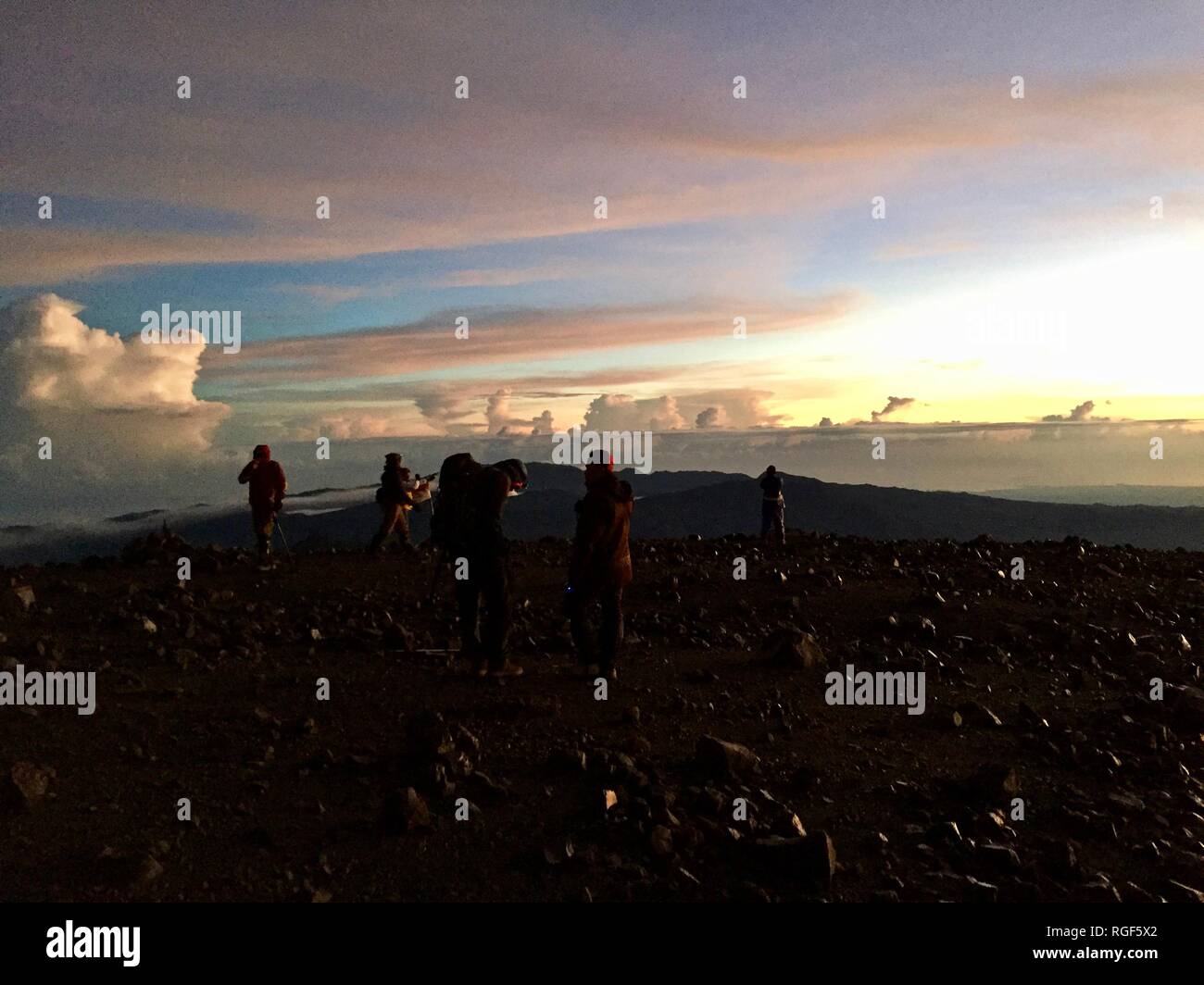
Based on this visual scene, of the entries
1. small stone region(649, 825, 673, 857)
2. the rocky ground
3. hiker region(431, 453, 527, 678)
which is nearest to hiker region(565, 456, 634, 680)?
the rocky ground

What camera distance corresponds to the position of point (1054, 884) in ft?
24.4

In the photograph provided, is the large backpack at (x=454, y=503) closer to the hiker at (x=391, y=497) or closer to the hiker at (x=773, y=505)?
the hiker at (x=391, y=497)

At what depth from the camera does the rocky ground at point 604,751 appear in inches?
279

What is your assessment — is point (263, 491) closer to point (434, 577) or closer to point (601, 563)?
point (434, 577)

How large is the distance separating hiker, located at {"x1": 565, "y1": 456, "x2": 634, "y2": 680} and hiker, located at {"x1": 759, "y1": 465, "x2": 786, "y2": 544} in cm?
1020

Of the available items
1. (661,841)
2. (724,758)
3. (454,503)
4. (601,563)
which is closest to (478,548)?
(454,503)

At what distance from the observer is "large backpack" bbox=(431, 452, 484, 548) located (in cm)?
1119

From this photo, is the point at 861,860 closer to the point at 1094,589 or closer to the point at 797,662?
the point at 797,662

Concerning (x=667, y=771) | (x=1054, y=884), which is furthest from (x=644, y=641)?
(x=1054, y=884)

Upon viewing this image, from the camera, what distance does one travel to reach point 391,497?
1847 cm

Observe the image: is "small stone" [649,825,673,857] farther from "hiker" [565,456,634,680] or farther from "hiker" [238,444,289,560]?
"hiker" [238,444,289,560]

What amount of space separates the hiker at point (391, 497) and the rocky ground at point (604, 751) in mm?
2794
